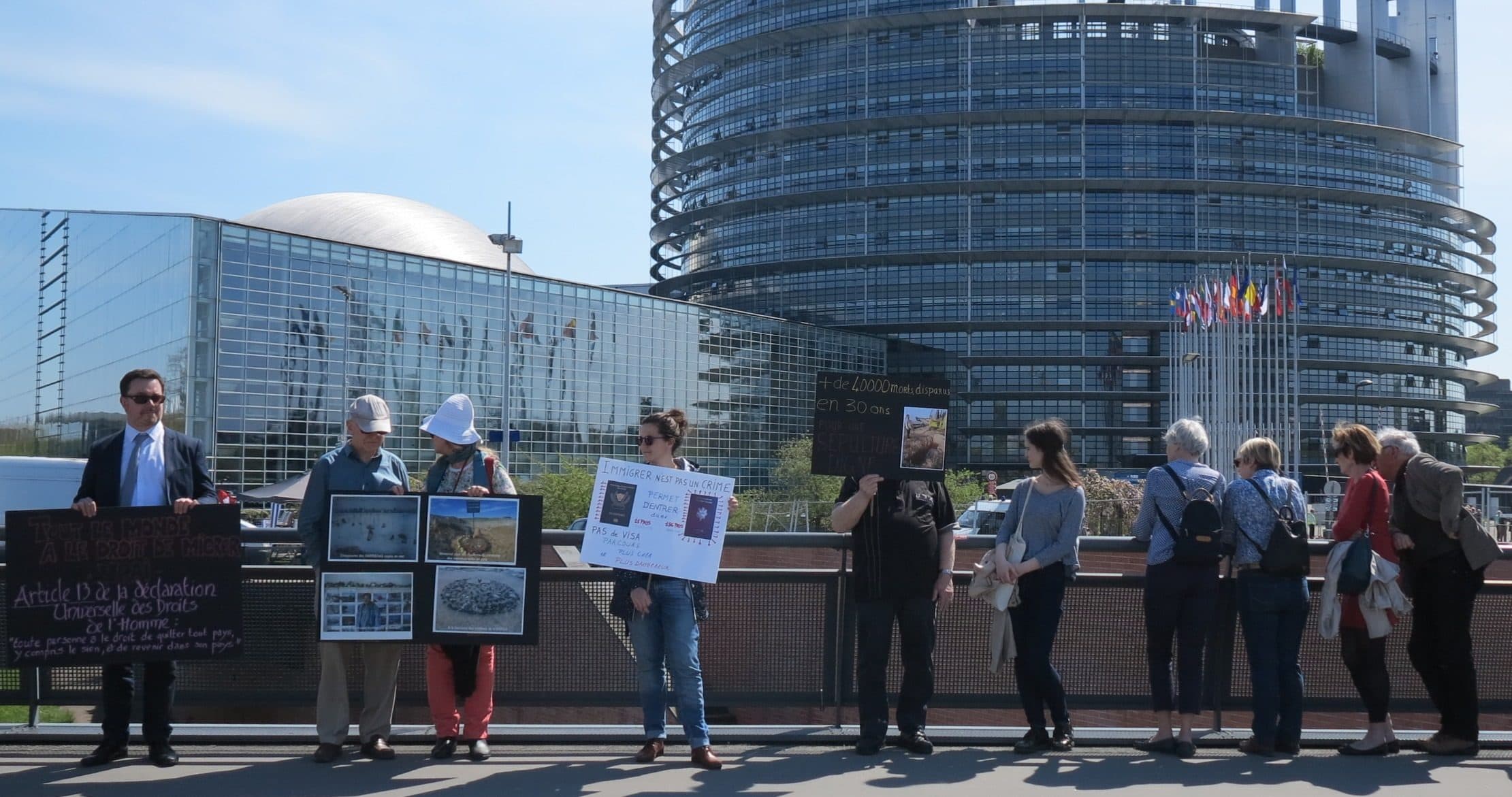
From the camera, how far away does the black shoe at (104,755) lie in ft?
24.5

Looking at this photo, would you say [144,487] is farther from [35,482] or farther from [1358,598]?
[35,482]

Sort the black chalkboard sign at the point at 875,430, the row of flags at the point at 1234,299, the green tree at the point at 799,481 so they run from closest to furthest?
the black chalkboard sign at the point at 875,430 → the row of flags at the point at 1234,299 → the green tree at the point at 799,481

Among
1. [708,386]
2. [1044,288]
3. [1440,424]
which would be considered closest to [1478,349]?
[1440,424]

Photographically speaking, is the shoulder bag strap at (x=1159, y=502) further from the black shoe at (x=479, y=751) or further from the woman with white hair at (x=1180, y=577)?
the black shoe at (x=479, y=751)

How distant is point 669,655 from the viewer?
778 centimetres

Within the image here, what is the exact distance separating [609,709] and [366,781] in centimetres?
206

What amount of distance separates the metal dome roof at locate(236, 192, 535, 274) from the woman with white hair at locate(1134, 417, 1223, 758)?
76.7 m

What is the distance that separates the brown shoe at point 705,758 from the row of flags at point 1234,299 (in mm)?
53071

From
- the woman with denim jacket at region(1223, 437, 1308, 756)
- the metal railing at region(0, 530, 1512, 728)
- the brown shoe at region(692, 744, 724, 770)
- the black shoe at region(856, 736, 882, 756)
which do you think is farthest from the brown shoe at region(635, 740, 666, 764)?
the woman with denim jacket at region(1223, 437, 1308, 756)

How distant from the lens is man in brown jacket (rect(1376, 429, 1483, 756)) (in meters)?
8.00

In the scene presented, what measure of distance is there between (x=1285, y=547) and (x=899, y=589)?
92.3 inches

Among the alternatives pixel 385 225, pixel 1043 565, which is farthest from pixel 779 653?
pixel 385 225

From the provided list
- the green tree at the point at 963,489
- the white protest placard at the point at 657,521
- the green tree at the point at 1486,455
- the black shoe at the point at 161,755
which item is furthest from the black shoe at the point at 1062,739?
the green tree at the point at 1486,455

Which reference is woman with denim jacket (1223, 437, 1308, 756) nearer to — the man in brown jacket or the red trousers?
the man in brown jacket
